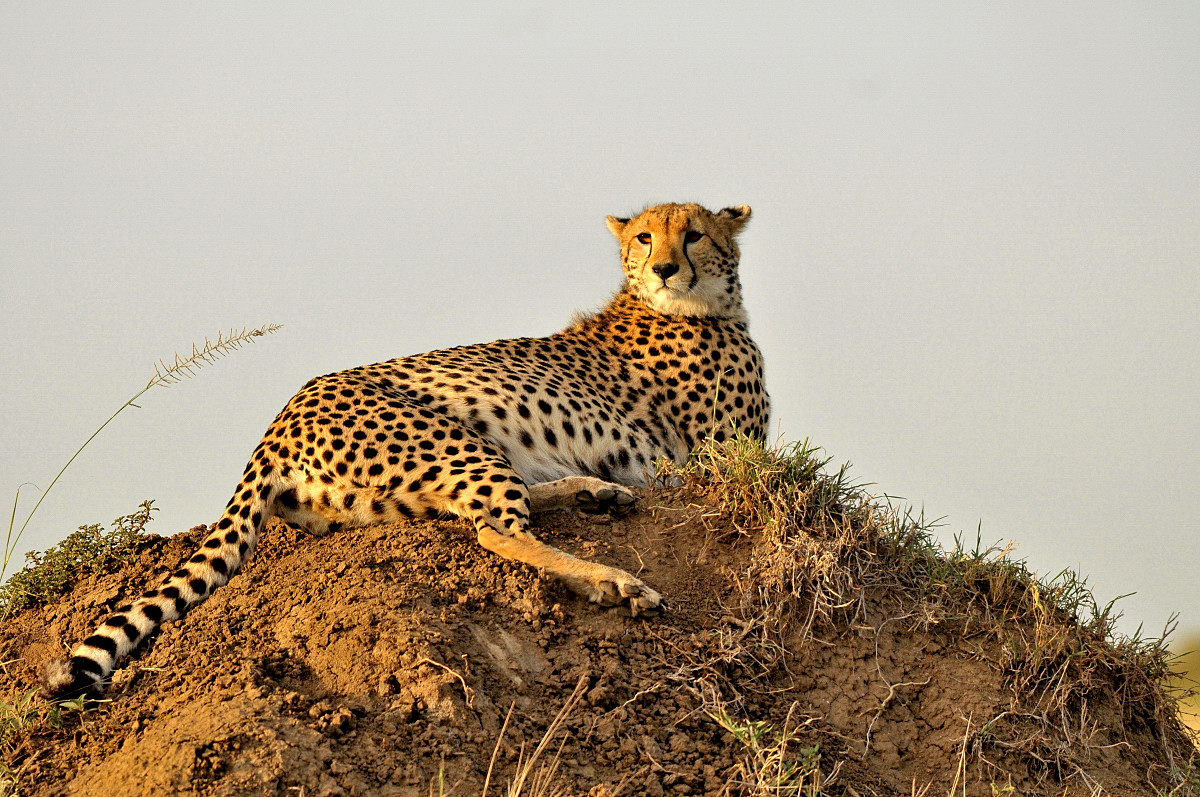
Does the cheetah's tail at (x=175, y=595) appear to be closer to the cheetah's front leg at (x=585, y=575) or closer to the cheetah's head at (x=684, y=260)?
the cheetah's front leg at (x=585, y=575)

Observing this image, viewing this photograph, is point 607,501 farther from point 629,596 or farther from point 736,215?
point 736,215

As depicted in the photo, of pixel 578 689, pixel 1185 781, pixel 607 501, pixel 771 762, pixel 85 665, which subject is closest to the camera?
pixel 771 762

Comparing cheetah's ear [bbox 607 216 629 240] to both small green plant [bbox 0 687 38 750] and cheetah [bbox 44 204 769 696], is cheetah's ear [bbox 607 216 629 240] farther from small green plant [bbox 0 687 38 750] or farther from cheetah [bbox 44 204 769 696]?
small green plant [bbox 0 687 38 750]

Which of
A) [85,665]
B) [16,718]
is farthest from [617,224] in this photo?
[16,718]

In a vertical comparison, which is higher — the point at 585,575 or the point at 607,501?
the point at 607,501

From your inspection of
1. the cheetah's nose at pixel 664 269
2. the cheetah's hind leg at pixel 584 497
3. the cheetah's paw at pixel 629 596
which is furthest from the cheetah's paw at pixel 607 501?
the cheetah's nose at pixel 664 269

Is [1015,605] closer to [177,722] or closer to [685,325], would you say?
[685,325]

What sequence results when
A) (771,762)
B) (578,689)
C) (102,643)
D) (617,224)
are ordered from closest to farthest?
(771,762), (578,689), (102,643), (617,224)

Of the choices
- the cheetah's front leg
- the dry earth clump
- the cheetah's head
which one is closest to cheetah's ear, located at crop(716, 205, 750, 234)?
the cheetah's head

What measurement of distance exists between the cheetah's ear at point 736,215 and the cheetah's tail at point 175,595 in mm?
3003

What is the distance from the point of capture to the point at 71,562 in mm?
5301

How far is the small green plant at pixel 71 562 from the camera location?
5203 mm

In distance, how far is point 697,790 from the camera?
359cm

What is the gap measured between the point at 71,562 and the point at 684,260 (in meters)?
3.33
